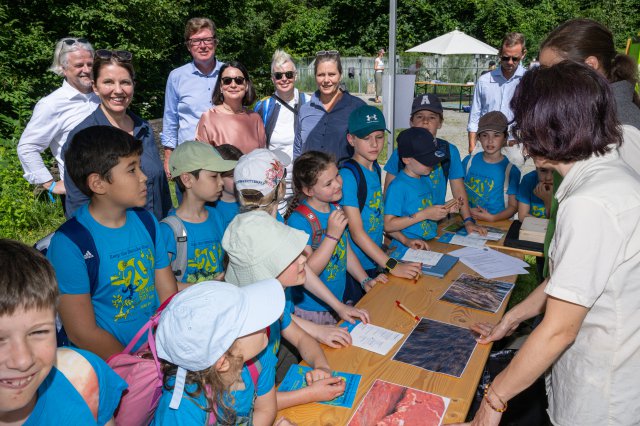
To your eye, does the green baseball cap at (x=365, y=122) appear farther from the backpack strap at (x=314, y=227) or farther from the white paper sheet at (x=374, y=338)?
the white paper sheet at (x=374, y=338)

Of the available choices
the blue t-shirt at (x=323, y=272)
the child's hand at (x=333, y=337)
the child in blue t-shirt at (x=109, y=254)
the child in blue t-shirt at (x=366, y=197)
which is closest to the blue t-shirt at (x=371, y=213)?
the child in blue t-shirt at (x=366, y=197)

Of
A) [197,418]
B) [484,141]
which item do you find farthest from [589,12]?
[197,418]

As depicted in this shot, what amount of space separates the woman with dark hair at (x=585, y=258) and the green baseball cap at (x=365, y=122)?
1.65m

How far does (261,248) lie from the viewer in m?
2.06

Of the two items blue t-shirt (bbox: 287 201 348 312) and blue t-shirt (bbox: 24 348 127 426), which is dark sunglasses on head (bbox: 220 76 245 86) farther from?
blue t-shirt (bbox: 24 348 127 426)

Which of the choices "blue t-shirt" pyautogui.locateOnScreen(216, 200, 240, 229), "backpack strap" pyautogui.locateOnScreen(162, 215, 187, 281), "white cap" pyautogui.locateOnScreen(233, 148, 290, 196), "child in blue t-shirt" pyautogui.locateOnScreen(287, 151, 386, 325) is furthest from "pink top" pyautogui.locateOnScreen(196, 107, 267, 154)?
"white cap" pyautogui.locateOnScreen(233, 148, 290, 196)

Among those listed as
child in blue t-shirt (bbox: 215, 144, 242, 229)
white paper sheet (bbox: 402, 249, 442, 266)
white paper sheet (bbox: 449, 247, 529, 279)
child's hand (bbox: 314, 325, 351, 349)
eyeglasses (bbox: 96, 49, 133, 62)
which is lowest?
white paper sheet (bbox: 449, 247, 529, 279)

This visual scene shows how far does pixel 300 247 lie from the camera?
2.10 meters

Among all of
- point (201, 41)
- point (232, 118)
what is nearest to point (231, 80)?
point (232, 118)

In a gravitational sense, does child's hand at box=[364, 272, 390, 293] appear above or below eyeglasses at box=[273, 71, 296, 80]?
below

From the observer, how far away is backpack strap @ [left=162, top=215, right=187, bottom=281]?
2.75m


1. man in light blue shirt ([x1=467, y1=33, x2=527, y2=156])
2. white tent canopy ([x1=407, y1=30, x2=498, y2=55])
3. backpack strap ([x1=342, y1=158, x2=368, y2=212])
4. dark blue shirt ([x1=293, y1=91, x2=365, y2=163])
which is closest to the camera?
backpack strap ([x1=342, y1=158, x2=368, y2=212])

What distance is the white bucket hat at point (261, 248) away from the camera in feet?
6.74

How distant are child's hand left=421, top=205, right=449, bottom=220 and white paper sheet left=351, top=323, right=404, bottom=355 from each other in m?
1.22
